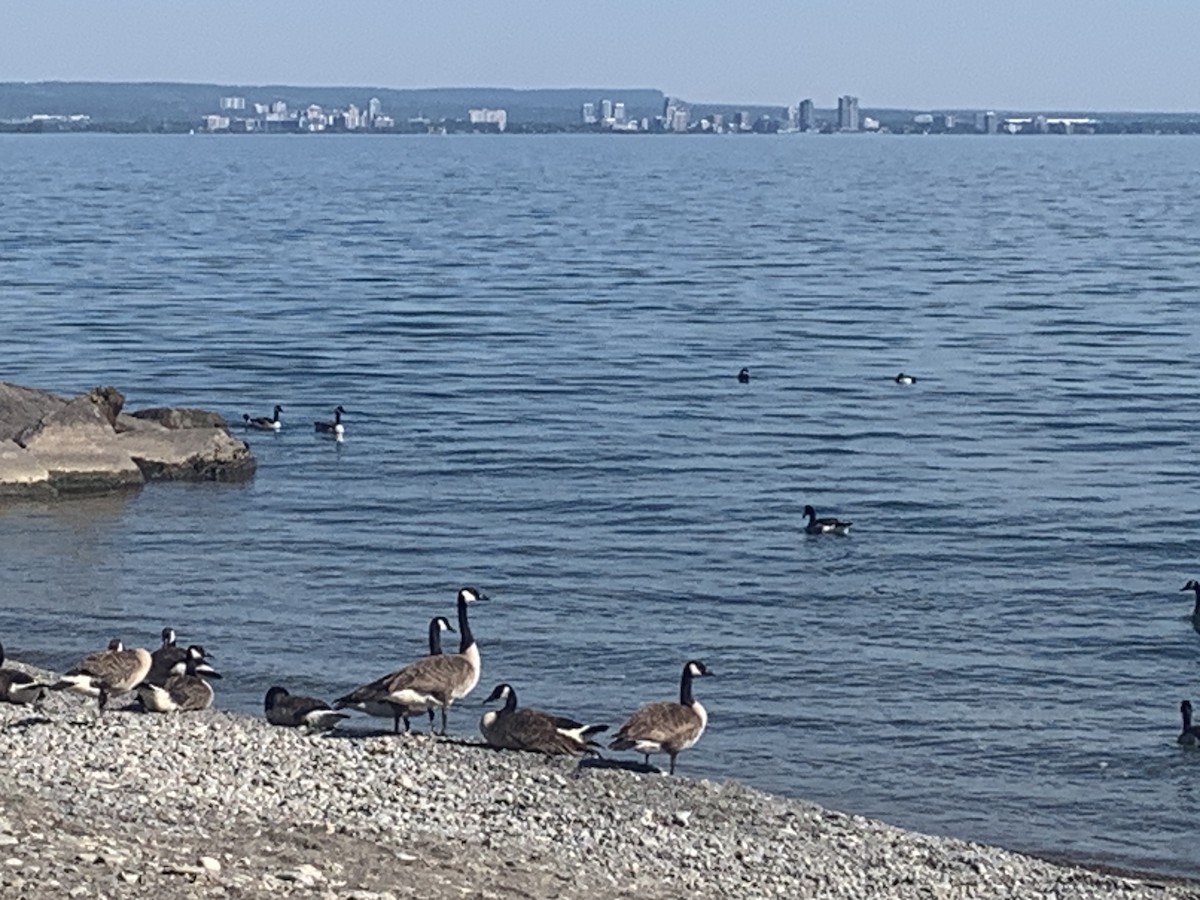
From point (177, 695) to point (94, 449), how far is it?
48.0 ft

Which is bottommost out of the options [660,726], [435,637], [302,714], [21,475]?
[21,475]

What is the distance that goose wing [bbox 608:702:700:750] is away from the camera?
63.0ft

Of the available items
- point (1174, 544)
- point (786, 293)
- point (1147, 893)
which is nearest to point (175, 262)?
point (786, 293)

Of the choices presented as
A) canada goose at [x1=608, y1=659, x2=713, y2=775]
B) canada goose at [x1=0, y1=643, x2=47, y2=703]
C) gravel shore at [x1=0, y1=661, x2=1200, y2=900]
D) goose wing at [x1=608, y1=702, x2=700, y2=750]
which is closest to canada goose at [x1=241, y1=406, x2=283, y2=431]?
canada goose at [x1=0, y1=643, x2=47, y2=703]

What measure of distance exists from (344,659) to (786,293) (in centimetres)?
4726

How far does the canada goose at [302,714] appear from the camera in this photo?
19938mm

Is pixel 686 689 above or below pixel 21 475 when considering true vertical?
above

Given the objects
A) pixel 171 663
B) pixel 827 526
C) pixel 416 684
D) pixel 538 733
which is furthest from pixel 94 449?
pixel 538 733

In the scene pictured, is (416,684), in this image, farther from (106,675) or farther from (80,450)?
(80,450)

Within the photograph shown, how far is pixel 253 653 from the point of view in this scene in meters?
24.7

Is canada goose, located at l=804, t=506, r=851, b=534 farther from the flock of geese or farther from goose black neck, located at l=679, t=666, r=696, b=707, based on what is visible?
goose black neck, located at l=679, t=666, r=696, b=707

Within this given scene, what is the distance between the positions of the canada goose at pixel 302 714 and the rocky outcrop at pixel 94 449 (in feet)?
47.7

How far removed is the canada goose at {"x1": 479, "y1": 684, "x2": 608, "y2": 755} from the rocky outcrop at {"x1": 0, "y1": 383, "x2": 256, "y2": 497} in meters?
16.0

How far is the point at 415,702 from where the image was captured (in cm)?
1983
